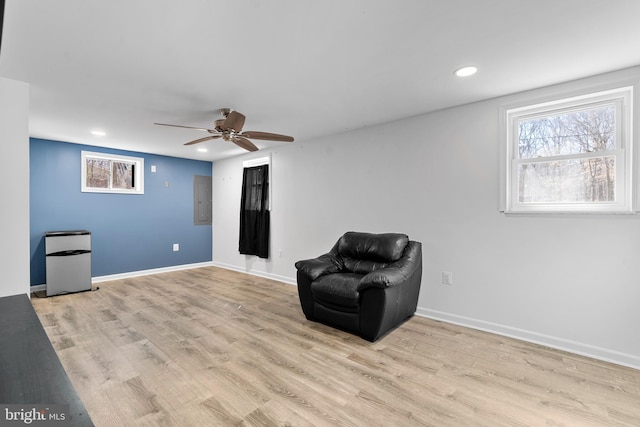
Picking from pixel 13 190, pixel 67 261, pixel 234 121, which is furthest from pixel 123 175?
pixel 234 121

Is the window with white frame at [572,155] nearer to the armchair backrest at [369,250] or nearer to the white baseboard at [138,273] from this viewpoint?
the armchair backrest at [369,250]

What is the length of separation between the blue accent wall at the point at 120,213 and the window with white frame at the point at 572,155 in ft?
19.0

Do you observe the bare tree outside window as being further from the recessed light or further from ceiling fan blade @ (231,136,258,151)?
ceiling fan blade @ (231,136,258,151)

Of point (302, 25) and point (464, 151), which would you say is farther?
point (464, 151)

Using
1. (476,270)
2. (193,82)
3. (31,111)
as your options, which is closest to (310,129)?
(193,82)

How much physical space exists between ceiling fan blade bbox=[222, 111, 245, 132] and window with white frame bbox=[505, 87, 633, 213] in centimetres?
270

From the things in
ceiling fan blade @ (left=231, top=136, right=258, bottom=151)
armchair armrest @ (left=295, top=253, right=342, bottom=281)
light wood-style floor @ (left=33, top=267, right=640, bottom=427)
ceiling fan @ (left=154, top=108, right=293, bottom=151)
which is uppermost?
ceiling fan @ (left=154, top=108, right=293, bottom=151)

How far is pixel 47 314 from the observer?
11.5 feet

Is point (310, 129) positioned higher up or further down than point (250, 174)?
higher up

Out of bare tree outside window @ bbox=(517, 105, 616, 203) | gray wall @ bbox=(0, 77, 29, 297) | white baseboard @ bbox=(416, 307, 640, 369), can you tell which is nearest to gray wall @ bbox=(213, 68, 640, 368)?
white baseboard @ bbox=(416, 307, 640, 369)

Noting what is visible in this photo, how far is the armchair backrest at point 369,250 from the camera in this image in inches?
131

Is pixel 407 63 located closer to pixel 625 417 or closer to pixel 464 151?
pixel 464 151

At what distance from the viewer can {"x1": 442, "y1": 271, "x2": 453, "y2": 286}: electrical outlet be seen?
3.33 meters

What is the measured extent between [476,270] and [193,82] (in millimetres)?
3377
